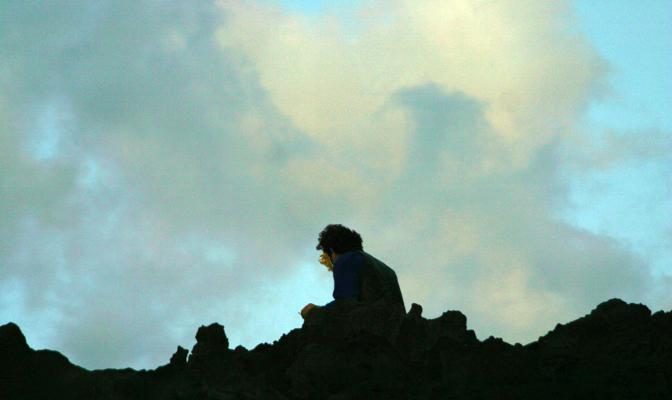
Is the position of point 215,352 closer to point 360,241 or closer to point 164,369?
point 164,369

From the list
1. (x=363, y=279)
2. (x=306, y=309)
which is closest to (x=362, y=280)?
(x=363, y=279)

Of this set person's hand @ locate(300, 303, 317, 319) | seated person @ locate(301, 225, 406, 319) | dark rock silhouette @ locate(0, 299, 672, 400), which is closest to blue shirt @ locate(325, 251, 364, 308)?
seated person @ locate(301, 225, 406, 319)

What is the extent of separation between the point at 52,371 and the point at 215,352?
4.41 feet

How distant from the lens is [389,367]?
834 cm

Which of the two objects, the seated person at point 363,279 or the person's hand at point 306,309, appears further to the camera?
the seated person at point 363,279

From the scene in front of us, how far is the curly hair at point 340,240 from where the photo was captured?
11352 mm

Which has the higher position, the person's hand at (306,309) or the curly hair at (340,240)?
the curly hair at (340,240)

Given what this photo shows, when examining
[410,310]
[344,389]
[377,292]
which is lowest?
[344,389]

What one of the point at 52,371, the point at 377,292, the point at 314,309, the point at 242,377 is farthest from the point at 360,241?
the point at 52,371

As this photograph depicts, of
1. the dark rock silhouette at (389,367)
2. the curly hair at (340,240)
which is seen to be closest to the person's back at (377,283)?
the curly hair at (340,240)

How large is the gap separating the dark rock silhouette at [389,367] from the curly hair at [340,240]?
8.21ft

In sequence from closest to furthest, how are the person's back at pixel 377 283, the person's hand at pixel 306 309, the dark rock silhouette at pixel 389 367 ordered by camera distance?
the dark rock silhouette at pixel 389 367 → the person's hand at pixel 306 309 → the person's back at pixel 377 283

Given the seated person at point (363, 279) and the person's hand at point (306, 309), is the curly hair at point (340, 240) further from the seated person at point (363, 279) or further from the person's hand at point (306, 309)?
the person's hand at point (306, 309)

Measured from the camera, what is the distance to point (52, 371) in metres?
8.12
